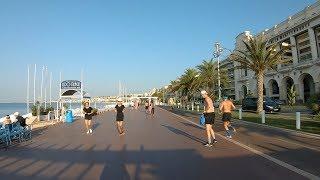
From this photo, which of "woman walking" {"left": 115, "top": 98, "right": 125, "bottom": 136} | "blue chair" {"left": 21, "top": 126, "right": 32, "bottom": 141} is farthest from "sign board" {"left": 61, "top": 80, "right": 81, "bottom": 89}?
A: "woman walking" {"left": 115, "top": 98, "right": 125, "bottom": 136}

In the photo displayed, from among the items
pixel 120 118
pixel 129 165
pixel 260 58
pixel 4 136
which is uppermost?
pixel 260 58

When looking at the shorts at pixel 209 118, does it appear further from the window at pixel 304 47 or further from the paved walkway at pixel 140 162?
the window at pixel 304 47

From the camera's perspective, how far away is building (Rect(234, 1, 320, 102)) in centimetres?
5381

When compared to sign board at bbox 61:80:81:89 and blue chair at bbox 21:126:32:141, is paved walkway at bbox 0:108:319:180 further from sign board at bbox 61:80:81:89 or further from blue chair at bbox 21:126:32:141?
sign board at bbox 61:80:81:89

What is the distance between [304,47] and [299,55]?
103 inches

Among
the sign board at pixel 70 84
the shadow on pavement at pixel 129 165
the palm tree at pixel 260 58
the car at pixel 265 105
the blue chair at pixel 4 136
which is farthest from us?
the sign board at pixel 70 84

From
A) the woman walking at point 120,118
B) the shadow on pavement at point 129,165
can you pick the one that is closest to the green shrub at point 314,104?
the woman walking at point 120,118

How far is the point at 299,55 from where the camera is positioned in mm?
60625

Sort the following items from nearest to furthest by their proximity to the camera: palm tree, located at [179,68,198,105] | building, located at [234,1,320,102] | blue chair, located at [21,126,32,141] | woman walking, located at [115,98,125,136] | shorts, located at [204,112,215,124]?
shorts, located at [204,112,215,124], blue chair, located at [21,126,32,141], woman walking, located at [115,98,125,136], building, located at [234,1,320,102], palm tree, located at [179,68,198,105]

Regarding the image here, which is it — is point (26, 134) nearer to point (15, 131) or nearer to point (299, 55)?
point (15, 131)

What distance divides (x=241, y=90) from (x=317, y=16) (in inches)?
1462

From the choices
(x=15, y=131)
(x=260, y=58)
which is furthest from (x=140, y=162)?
(x=260, y=58)

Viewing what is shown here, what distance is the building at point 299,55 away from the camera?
177ft

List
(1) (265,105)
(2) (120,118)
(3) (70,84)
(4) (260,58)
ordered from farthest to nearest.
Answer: (3) (70,84) → (1) (265,105) → (4) (260,58) → (2) (120,118)
